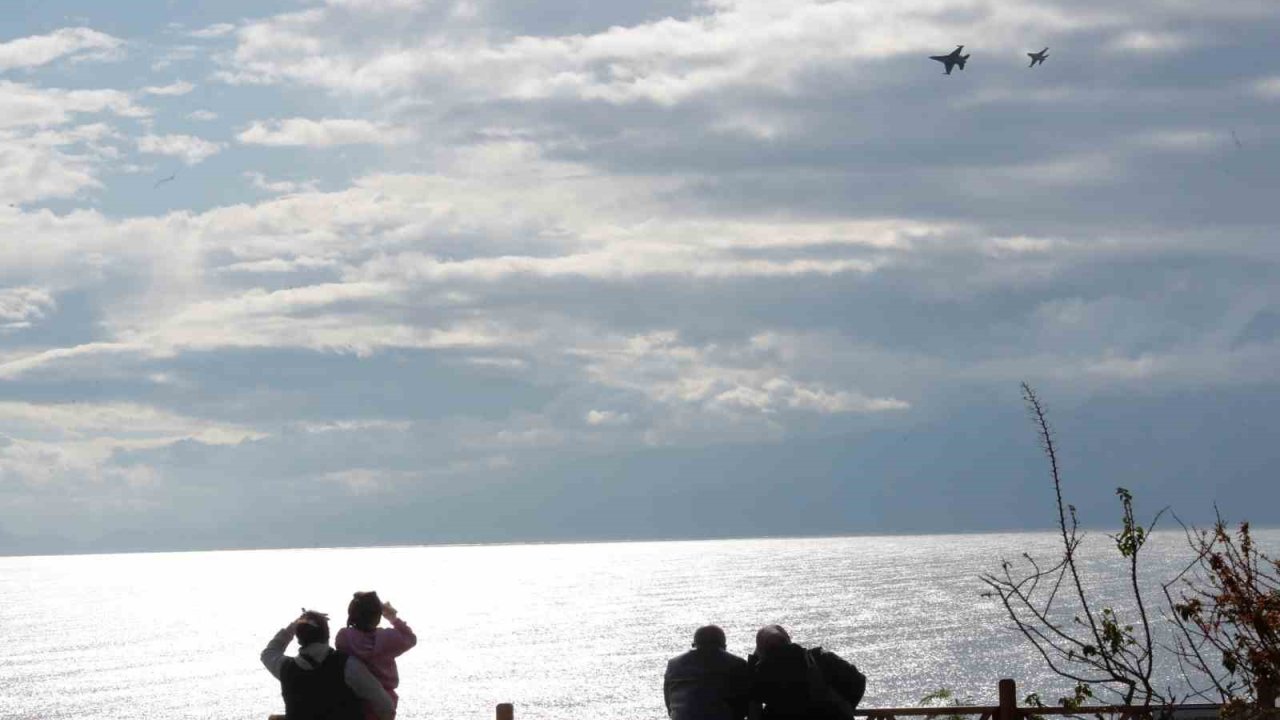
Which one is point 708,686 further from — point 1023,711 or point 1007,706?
point 1023,711

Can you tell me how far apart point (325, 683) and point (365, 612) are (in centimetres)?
47

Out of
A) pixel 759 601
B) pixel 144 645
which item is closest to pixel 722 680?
pixel 144 645

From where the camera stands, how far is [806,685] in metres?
9.36

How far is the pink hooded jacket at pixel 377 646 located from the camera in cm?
877

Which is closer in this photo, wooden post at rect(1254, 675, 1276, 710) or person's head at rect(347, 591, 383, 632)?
person's head at rect(347, 591, 383, 632)

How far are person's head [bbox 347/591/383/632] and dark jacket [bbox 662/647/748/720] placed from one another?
2103 millimetres

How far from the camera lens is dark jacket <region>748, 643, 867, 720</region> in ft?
30.7

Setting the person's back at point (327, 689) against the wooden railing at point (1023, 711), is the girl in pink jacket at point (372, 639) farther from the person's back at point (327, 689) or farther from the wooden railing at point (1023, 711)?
the wooden railing at point (1023, 711)

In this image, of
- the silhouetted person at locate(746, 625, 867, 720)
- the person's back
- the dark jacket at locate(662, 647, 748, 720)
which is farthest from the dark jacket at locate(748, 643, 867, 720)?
the person's back

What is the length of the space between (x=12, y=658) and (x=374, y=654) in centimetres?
12885

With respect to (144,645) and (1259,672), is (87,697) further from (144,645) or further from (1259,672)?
(1259,672)

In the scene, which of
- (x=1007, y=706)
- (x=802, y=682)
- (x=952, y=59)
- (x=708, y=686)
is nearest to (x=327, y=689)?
(x=708, y=686)

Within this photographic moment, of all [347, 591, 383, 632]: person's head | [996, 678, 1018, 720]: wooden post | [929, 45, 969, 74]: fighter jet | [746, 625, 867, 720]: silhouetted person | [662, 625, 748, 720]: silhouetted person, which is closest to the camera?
[347, 591, 383, 632]: person's head

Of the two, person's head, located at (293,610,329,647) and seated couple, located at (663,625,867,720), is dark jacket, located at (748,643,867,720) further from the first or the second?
person's head, located at (293,610,329,647)
